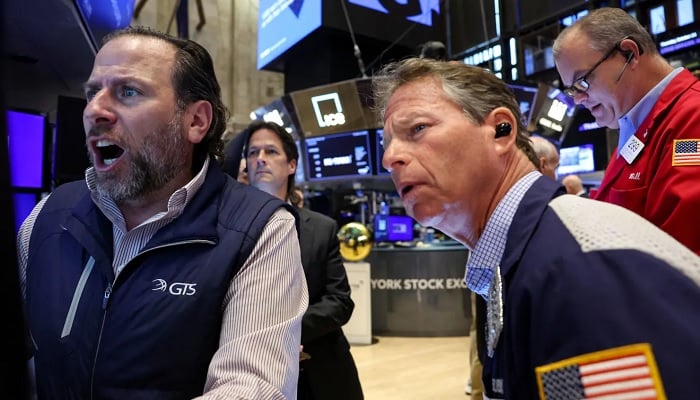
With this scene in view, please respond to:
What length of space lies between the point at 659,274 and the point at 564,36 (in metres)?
1.54

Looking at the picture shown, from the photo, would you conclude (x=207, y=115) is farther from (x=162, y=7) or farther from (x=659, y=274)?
(x=162, y=7)

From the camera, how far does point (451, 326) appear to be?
241 inches

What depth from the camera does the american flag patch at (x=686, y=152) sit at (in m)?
1.47

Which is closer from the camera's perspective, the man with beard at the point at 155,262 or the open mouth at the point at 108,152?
the man with beard at the point at 155,262

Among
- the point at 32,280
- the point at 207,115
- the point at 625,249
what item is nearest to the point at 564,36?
the point at 207,115

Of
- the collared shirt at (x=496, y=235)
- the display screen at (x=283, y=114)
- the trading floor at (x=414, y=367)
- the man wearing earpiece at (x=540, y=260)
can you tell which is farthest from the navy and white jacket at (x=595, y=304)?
the display screen at (x=283, y=114)

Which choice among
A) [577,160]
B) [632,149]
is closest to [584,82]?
[632,149]

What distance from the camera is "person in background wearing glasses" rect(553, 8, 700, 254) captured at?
152 cm

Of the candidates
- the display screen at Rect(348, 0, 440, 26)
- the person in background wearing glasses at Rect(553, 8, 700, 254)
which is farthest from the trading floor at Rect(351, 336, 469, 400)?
the display screen at Rect(348, 0, 440, 26)

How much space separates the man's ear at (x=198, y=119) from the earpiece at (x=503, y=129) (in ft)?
2.72

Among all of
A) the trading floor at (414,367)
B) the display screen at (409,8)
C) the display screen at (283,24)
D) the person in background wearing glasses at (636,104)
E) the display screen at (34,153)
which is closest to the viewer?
the person in background wearing glasses at (636,104)

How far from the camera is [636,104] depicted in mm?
1769

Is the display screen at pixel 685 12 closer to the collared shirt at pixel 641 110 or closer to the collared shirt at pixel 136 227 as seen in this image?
the collared shirt at pixel 641 110

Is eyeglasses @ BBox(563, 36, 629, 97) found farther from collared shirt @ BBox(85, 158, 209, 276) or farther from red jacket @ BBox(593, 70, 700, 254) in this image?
collared shirt @ BBox(85, 158, 209, 276)
